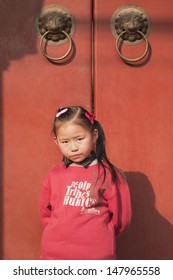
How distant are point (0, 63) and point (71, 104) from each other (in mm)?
360

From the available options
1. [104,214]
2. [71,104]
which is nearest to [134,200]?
[104,214]

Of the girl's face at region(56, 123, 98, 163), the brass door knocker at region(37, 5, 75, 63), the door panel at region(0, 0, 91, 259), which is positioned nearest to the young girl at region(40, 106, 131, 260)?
the girl's face at region(56, 123, 98, 163)

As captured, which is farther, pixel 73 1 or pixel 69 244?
pixel 73 1

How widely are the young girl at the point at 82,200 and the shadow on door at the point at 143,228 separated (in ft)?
0.85

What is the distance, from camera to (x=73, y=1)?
216 cm

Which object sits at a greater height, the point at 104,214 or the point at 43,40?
the point at 43,40

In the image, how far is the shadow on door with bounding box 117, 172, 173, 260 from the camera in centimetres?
220

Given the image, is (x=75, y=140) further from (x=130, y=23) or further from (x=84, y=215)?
(x=130, y=23)

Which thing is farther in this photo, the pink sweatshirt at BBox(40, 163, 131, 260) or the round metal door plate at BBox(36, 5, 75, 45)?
the round metal door plate at BBox(36, 5, 75, 45)

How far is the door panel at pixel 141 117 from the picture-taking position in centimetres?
217

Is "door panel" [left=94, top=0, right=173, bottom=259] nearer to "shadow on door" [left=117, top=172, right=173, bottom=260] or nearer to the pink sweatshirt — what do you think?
"shadow on door" [left=117, top=172, right=173, bottom=260]

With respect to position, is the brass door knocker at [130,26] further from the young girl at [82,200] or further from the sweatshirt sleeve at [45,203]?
the sweatshirt sleeve at [45,203]
